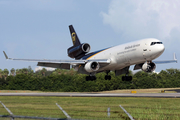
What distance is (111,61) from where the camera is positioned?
45531 mm

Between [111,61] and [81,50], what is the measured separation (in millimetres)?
9666

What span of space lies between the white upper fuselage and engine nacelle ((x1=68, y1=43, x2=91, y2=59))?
7.19 metres

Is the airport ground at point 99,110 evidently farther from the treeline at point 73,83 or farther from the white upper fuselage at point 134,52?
the treeline at point 73,83

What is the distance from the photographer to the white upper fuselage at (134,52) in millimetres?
39094

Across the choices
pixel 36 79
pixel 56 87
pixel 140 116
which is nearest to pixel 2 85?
pixel 36 79

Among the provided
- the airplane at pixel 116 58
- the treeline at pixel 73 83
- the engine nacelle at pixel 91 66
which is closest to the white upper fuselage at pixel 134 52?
the airplane at pixel 116 58

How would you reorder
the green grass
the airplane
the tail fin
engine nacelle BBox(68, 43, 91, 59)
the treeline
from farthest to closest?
the treeline < the tail fin < engine nacelle BBox(68, 43, 91, 59) < the airplane < the green grass

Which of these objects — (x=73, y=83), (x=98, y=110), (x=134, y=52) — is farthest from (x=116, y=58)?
(x=73, y=83)

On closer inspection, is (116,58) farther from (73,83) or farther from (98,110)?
(73,83)

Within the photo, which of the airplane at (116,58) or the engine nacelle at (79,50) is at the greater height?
the engine nacelle at (79,50)

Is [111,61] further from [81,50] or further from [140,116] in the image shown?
[140,116]

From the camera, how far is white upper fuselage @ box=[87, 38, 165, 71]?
3909 centimetres

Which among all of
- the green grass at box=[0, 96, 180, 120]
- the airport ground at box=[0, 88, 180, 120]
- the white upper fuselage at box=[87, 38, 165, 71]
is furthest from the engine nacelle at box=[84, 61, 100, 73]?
the green grass at box=[0, 96, 180, 120]

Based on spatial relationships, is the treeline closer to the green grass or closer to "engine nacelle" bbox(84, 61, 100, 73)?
"engine nacelle" bbox(84, 61, 100, 73)
